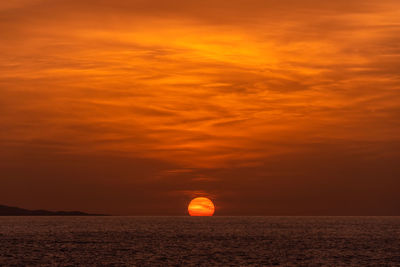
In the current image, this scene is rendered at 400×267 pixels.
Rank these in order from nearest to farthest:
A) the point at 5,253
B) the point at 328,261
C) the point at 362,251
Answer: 1. the point at 328,261
2. the point at 5,253
3. the point at 362,251

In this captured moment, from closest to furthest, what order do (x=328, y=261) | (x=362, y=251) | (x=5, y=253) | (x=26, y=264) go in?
(x=26, y=264), (x=328, y=261), (x=5, y=253), (x=362, y=251)

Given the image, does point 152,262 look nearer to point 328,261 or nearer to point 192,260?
point 192,260

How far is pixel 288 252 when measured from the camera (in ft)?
361

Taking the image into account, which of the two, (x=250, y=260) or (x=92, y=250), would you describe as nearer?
(x=250, y=260)

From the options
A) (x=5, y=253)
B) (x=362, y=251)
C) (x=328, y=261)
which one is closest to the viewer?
(x=328, y=261)

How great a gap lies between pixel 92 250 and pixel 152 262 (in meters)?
28.6

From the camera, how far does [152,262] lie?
294 ft

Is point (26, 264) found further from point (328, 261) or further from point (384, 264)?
point (384, 264)

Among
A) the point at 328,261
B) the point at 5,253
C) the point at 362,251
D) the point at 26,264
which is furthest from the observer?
the point at 362,251

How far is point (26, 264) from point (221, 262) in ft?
94.2

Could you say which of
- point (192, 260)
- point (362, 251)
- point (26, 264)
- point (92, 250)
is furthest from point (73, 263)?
point (362, 251)

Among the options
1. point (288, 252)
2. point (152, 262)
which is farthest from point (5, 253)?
point (288, 252)

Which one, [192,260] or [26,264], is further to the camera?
[192,260]

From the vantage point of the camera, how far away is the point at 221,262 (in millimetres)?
90062
